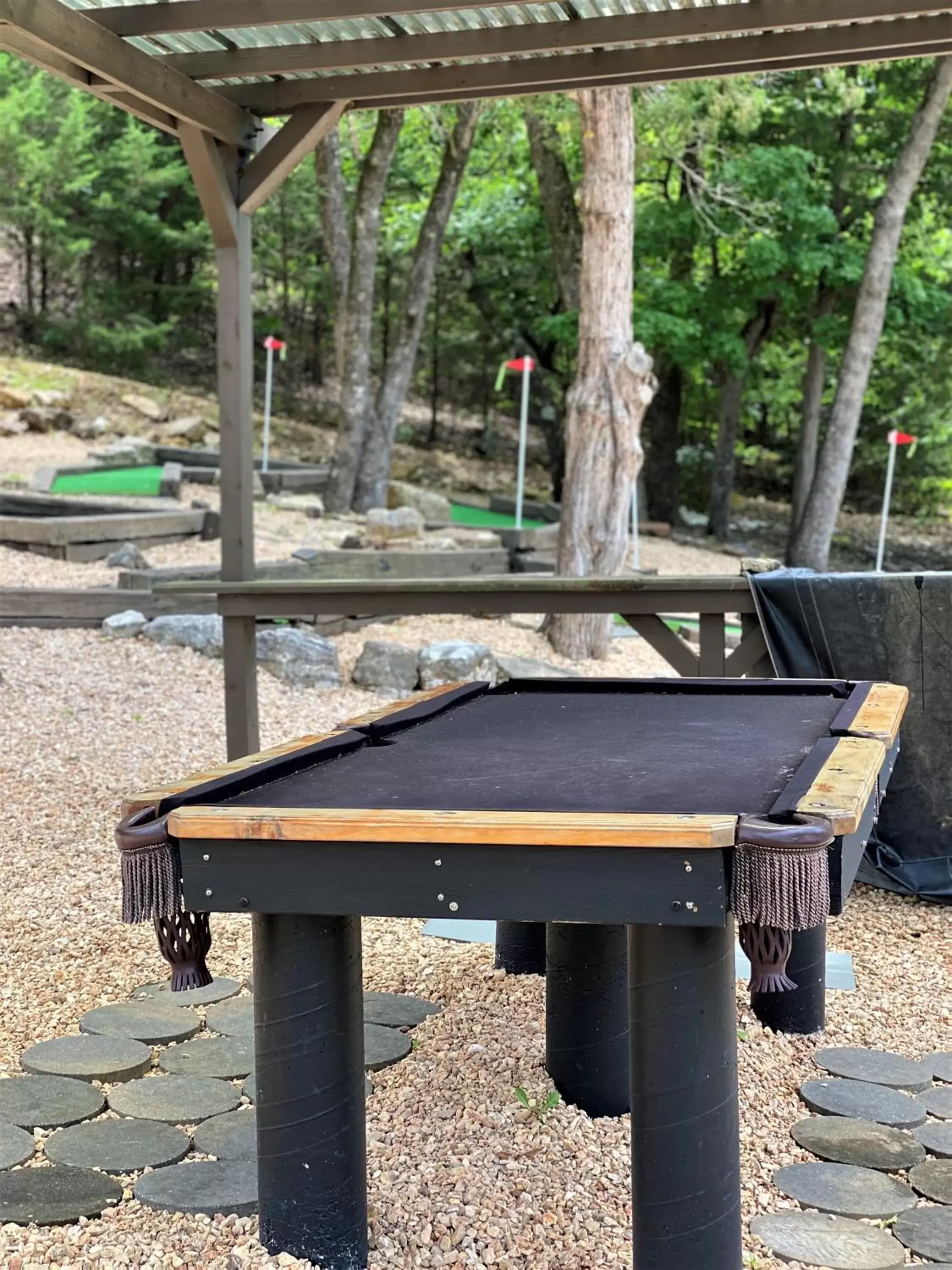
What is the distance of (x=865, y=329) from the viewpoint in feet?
47.2

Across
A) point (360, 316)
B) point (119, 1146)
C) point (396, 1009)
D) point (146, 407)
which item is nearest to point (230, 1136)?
point (119, 1146)

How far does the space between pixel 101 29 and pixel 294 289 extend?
2124 centimetres

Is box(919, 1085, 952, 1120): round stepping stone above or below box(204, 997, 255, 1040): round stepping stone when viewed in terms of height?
below

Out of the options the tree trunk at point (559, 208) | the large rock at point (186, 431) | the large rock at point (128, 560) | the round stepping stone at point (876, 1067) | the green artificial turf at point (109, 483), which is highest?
the tree trunk at point (559, 208)

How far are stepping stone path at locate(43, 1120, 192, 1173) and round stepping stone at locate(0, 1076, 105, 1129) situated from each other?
0.06m

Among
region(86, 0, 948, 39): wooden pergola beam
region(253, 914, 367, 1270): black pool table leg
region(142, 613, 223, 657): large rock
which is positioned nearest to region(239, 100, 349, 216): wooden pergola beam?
region(86, 0, 948, 39): wooden pergola beam

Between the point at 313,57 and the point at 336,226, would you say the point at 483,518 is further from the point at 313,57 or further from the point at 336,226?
the point at 313,57

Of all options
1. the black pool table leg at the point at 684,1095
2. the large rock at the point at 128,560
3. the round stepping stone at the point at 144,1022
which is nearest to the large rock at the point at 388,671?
the large rock at the point at 128,560

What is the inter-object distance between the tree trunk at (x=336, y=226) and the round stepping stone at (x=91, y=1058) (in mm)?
12132

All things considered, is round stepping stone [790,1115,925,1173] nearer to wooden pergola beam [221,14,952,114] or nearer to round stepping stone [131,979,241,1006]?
round stepping stone [131,979,241,1006]

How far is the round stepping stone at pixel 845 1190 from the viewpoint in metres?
2.72

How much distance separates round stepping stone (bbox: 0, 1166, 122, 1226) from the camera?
2.56 meters

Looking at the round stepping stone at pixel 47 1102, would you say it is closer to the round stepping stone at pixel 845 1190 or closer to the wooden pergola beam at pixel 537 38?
the round stepping stone at pixel 845 1190

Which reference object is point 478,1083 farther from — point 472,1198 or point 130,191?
point 130,191
